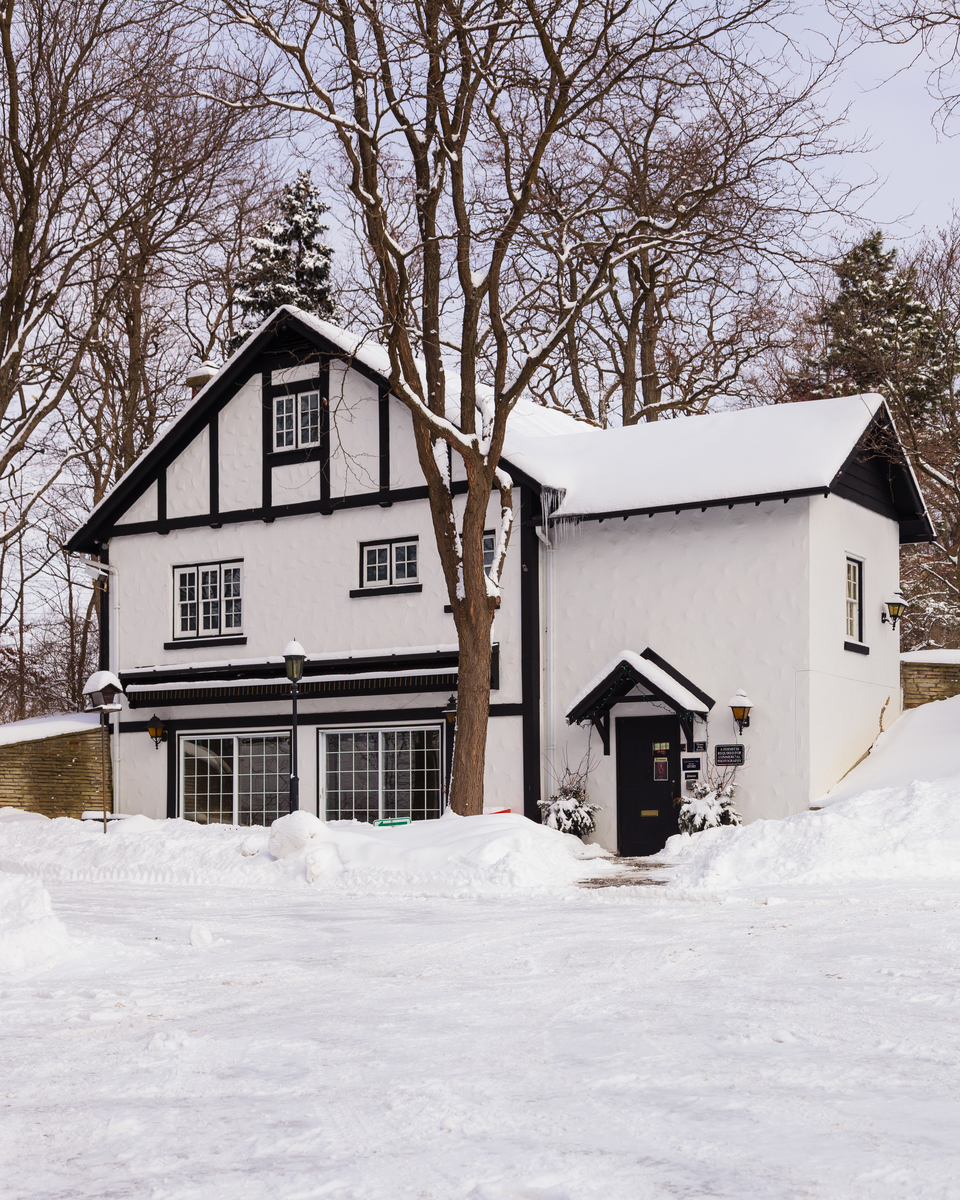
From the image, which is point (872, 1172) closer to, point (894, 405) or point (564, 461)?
point (564, 461)

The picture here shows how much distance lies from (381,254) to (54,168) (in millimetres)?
4704

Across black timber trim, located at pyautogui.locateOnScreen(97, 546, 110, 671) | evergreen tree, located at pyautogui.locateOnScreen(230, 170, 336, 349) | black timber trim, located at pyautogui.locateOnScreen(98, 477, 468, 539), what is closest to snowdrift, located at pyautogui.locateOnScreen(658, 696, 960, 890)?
black timber trim, located at pyautogui.locateOnScreen(98, 477, 468, 539)

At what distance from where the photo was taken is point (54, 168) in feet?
60.5

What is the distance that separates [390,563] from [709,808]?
6800 millimetres

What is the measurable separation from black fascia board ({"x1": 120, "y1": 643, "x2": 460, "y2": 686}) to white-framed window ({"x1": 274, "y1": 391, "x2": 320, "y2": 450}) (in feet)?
12.6

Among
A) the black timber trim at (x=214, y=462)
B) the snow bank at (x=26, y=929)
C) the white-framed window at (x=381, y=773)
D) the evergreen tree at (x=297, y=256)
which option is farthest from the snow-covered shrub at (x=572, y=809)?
the evergreen tree at (x=297, y=256)

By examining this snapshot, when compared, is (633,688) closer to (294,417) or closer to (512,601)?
(512,601)

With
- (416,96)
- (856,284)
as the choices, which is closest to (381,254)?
(416,96)

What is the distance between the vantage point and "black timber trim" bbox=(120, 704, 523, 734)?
21.3 meters

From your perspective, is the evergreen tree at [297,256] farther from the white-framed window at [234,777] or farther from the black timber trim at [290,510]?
the white-framed window at [234,777]

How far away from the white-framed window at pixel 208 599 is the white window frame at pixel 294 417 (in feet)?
7.40

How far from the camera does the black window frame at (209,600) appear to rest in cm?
2342

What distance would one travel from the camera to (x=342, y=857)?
1584 cm

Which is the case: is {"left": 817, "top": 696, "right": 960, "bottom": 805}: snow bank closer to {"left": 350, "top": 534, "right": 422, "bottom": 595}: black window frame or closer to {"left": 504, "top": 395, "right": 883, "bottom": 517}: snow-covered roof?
{"left": 504, "top": 395, "right": 883, "bottom": 517}: snow-covered roof
